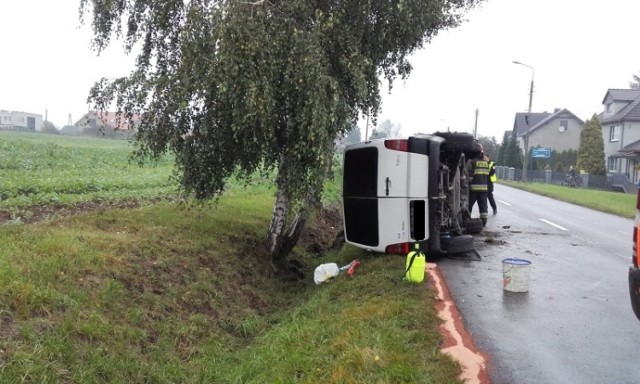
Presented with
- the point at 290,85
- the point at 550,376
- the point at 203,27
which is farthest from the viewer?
the point at 290,85

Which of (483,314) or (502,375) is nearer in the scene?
(502,375)

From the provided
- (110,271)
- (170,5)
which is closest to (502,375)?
(110,271)

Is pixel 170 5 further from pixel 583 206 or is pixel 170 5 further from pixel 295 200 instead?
pixel 583 206

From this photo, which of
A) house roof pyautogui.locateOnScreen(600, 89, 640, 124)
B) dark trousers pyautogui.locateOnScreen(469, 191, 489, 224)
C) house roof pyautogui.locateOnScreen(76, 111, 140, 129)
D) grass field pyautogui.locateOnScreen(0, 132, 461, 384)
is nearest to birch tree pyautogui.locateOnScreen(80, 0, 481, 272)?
house roof pyautogui.locateOnScreen(76, 111, 140, 129)

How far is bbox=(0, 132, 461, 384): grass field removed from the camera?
458cm

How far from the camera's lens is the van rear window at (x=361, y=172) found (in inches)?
313

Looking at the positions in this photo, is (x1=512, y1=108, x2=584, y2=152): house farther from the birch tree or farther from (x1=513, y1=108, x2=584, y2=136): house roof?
the birch tree

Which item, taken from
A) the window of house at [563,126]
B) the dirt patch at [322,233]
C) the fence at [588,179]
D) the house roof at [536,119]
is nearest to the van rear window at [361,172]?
the dirt patch at [322,233]

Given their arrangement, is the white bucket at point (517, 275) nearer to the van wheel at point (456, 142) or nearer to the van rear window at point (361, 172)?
the van rear window at point (361, 172)

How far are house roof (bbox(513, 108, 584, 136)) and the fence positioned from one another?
41.1ft

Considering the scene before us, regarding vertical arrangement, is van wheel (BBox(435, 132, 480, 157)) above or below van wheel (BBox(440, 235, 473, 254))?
above

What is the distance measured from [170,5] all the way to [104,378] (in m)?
5.19

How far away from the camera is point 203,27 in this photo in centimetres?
689

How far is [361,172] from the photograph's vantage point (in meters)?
8.21
